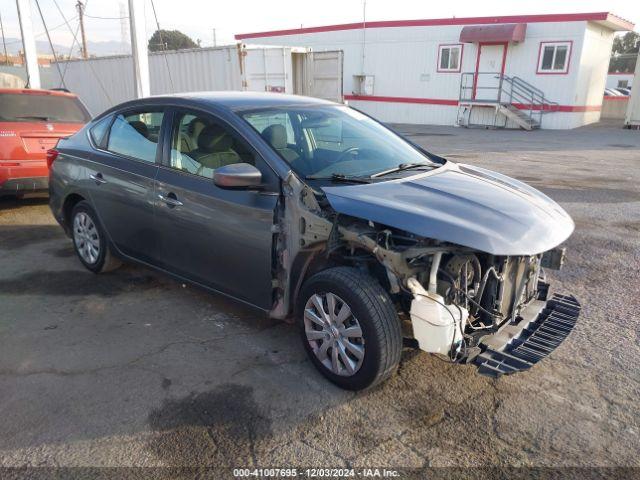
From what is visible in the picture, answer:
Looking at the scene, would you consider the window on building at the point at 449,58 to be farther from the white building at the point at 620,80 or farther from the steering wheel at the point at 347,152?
the white building at the point at 620,80

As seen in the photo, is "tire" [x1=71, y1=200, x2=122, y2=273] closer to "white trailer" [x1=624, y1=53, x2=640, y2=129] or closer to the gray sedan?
the gray sedan

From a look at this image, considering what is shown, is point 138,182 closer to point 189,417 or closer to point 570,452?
point 189,417

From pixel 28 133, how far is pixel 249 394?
573cm

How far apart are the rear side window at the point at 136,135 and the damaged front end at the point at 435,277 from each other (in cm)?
149

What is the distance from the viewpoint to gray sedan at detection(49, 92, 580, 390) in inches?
113

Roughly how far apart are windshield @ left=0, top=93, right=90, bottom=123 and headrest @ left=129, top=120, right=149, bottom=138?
146 inches

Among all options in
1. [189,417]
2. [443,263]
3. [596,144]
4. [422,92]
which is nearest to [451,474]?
[443,263]

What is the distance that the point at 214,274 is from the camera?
375cm

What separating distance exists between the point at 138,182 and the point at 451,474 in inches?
122

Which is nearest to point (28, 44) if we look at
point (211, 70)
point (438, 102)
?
point (211, 70)

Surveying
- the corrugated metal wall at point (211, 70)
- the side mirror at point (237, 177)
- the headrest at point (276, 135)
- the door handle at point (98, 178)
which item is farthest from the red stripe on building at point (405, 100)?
the side mirror at point (237, 177)

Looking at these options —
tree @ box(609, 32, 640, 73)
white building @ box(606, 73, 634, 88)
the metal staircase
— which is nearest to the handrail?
the metal staircase

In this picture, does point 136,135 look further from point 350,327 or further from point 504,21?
point 504,21

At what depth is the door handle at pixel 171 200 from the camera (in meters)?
3.81
